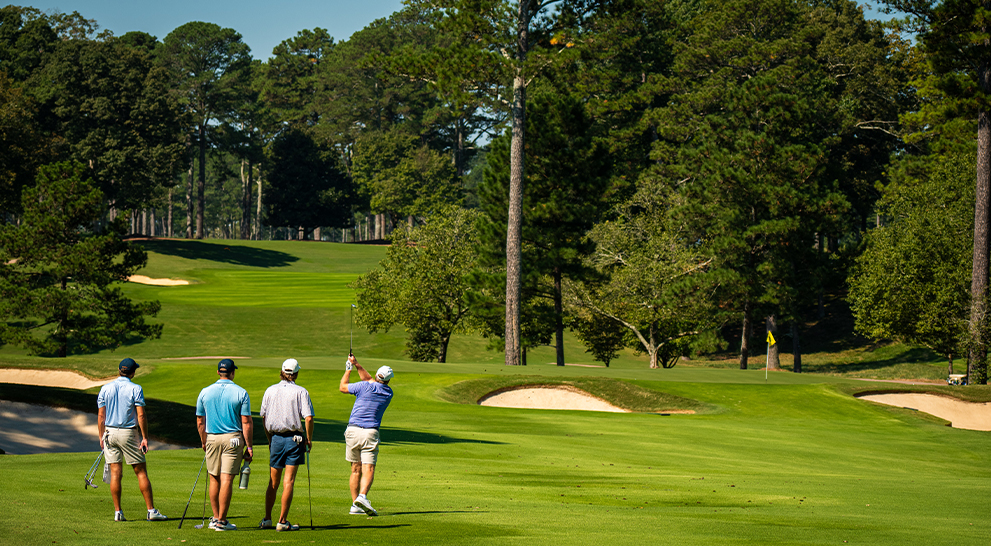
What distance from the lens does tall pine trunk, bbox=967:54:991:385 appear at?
3631 centimetres

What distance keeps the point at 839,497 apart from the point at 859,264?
42.1 m

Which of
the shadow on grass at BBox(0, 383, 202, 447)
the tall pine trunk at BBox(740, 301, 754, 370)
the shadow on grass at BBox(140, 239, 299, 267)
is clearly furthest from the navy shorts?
the shadow on grass at BBox(140, 239, 299, 267)

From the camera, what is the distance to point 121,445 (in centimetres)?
1014

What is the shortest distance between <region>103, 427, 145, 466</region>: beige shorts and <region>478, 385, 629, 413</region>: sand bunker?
1888 centimetres

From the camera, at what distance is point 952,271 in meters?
44.2

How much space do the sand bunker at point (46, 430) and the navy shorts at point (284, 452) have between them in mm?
9209

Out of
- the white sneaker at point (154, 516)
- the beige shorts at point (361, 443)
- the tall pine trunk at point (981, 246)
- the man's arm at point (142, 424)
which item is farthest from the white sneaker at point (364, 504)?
the tall pine trunk at point (981, 246)

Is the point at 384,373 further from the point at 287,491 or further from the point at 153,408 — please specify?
the point at 153,408

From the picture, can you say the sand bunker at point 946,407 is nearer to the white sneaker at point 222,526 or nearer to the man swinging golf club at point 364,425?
the man swinging golf club at point 364,425

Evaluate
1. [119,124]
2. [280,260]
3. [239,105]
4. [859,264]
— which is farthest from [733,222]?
[239,105]

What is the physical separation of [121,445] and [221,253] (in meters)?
75.0

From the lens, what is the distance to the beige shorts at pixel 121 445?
33.2 ft

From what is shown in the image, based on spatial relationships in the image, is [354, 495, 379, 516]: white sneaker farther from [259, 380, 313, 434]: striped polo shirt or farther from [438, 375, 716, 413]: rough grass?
[438, 375, 716, 413]: rough grass

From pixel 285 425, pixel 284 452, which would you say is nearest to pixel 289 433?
pixel 285 425
